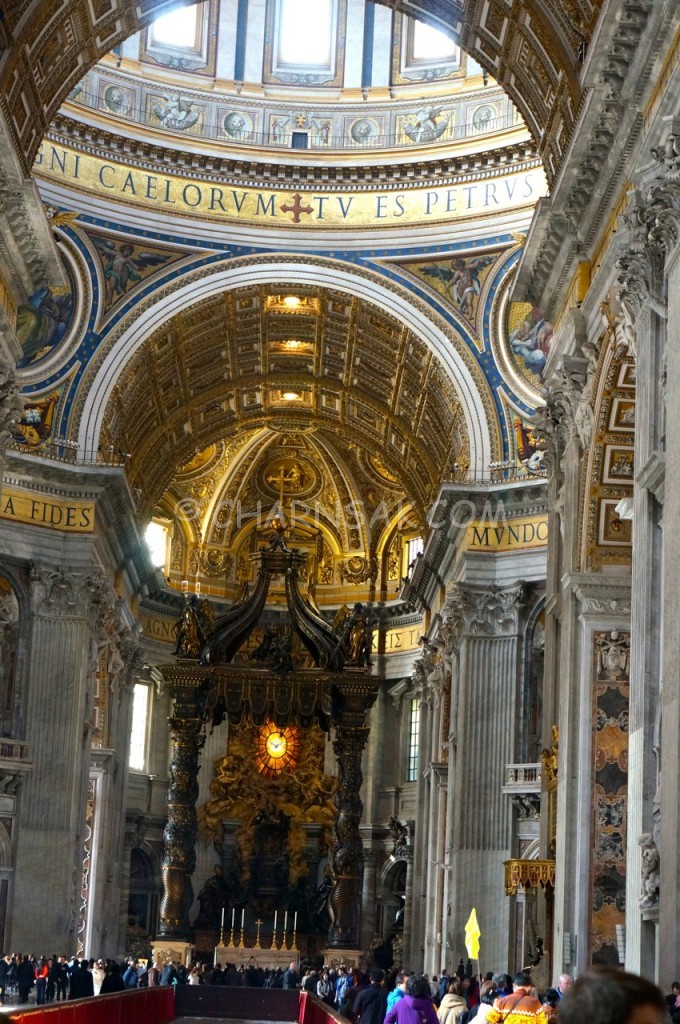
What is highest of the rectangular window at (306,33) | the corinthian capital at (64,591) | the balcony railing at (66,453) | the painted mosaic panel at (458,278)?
the rectangular window at (306,33)

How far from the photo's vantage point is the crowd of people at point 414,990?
245 cm

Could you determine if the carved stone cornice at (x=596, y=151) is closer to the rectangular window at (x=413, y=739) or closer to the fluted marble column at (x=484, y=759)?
the fluted marble column at (x=484, y=759)

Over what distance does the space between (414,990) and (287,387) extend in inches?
1071

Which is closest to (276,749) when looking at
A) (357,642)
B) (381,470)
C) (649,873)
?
(381,470)

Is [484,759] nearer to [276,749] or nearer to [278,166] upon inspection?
[278,166]

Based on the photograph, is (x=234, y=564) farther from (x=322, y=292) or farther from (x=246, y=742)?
(x=322, y=292)

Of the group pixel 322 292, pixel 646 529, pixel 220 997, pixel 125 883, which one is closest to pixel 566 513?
pixel 646 529

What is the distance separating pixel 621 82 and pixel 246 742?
99.4 feet

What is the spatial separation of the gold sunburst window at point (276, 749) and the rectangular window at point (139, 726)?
119 inches

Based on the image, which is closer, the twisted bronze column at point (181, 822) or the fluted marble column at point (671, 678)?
the fluted marble column at point (671, 678)

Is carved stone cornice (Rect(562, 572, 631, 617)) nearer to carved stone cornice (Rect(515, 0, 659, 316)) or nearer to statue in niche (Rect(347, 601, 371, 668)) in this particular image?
carved stone cornice (Rect(515, 0, 659, 316))

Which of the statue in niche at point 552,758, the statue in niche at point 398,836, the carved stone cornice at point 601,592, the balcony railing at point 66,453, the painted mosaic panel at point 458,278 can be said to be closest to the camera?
the carved stone cornice at point 601,592

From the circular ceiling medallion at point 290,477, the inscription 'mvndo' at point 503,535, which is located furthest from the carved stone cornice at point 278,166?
the circular ceiling medallion at point 290,477

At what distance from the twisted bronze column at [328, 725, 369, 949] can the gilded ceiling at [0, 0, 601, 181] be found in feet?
55.5
